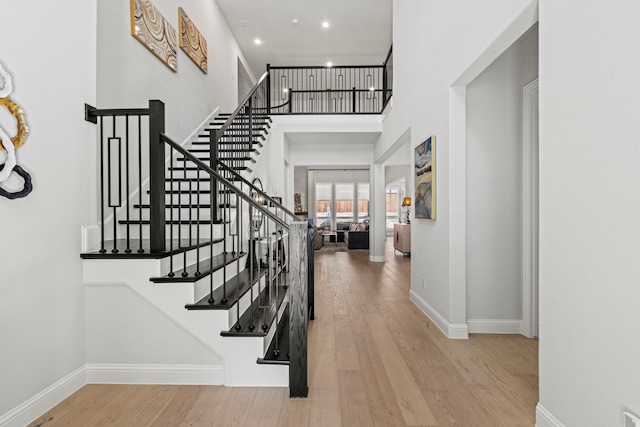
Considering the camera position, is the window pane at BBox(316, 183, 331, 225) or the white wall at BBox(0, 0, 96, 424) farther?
the window pane at BBox(316, 183, 331, 225)

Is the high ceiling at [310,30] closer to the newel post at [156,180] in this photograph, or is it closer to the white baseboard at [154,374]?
the newel post at [156,180]

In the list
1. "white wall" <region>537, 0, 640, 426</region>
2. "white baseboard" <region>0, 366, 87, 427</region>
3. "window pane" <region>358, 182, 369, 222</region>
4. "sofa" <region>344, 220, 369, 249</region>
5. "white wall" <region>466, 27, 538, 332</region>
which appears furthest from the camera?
"window pane" <region>358, 182, 369, 222</region>

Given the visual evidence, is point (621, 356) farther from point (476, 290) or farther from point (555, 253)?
point (476, 290)

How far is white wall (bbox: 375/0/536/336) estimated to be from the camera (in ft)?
7.57

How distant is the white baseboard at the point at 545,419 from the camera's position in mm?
1595

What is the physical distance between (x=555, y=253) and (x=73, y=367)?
2.91m

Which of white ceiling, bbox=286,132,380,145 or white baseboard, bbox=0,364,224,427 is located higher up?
white ceiling, bbox=286,132,380,145

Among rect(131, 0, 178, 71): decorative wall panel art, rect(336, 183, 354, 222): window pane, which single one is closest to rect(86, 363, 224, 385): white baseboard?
rect(131, 0, 178, 71): decorative wall panel art

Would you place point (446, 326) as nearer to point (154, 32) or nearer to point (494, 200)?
point (494, 200)

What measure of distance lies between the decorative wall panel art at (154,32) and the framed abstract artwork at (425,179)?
3498mm

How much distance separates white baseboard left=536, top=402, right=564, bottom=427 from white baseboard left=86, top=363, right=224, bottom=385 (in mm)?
1862

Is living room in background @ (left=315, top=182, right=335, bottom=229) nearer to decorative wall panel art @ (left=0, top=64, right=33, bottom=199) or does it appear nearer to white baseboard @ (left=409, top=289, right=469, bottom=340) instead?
white baseboard @ (left=409, top=289, right=469, bottom=340)

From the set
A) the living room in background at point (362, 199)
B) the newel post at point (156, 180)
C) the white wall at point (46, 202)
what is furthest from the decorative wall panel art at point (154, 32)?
the living room in background at point (362, 199)

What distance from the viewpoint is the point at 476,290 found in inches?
123
